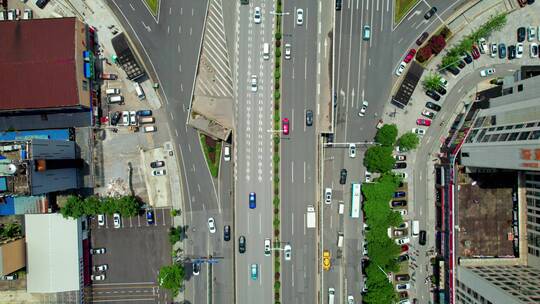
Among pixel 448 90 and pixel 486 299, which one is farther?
pixel 448 90

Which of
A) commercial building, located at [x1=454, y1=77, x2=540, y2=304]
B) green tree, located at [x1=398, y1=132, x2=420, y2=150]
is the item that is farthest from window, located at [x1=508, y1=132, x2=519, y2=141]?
green tree, located at [x1=398, y1=132, x2=420, y2=150]

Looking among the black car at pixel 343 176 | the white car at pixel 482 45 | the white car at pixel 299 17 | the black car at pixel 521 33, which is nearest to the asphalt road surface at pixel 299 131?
the white car at pixel 299 17

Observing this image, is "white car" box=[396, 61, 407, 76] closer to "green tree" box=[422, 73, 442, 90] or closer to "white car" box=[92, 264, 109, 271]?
"green tree" box=[422, 73, 442, 90]

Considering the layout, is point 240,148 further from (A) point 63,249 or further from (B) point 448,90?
(B) point 448,90

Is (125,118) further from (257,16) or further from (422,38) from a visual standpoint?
(422,38)

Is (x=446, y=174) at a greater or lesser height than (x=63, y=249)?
greater

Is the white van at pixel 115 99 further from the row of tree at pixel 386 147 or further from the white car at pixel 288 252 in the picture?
the row of tree at pixel 386 147

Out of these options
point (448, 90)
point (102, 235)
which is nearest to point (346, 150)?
point (448, 90)
